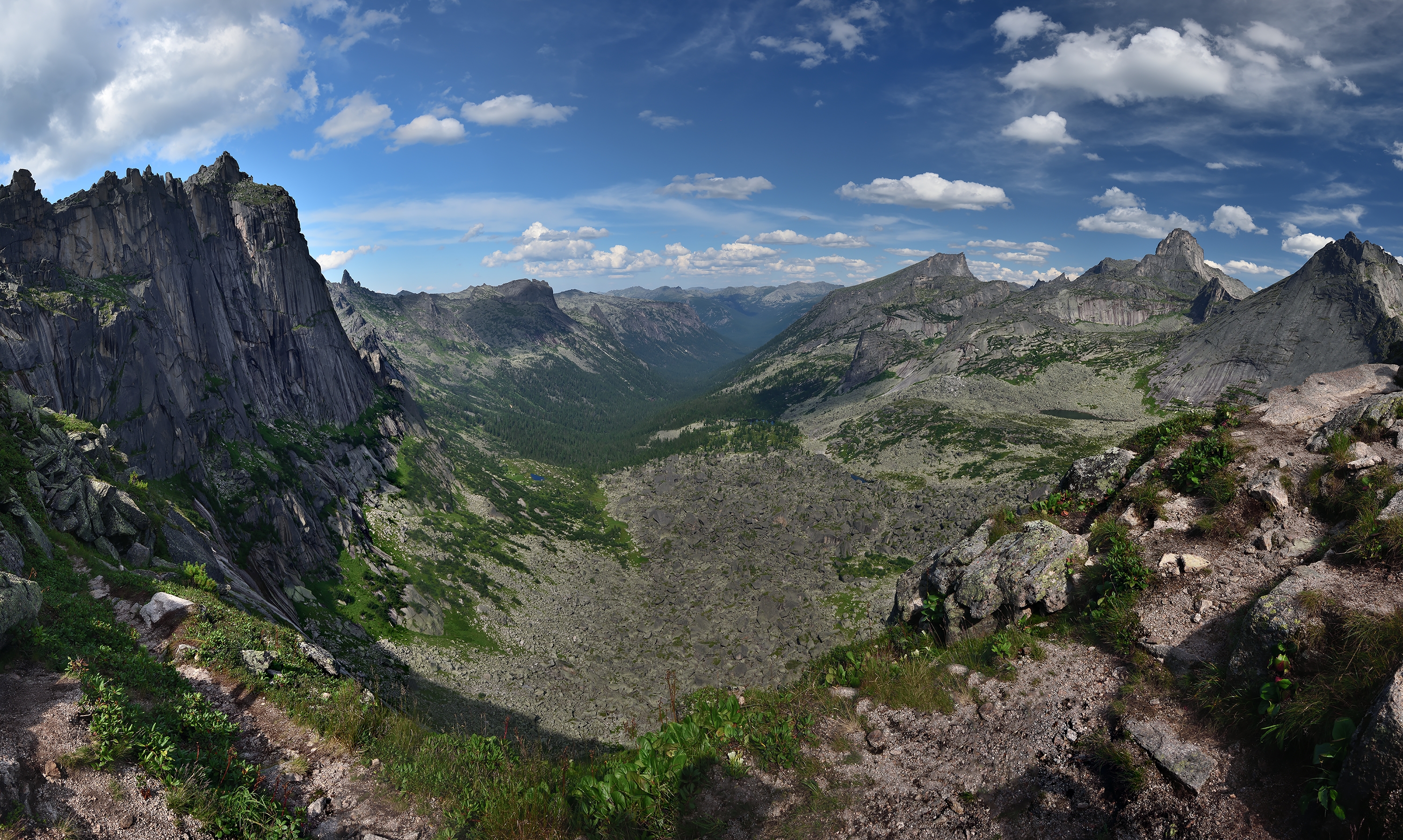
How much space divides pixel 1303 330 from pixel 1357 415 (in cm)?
18924

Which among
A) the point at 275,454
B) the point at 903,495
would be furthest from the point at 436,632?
the point at 903,495

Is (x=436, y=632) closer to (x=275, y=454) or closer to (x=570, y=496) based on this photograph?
(x=275, y=454)

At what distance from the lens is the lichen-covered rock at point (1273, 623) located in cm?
909

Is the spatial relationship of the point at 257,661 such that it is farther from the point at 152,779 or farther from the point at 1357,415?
the point at 1357,415

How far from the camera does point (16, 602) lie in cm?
1069

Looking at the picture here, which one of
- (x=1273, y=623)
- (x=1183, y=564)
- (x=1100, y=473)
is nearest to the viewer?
(x=1273, y=623)

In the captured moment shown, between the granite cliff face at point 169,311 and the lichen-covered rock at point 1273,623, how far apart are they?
210 feet

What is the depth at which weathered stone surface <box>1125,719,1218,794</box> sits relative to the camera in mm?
8062

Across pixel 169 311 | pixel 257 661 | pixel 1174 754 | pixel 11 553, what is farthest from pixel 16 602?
pixel 169 311

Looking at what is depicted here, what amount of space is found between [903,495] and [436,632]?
277 ft

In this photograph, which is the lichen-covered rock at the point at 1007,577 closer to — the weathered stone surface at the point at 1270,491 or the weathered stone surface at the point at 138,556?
the weathered stone surface at the point at 1270,491

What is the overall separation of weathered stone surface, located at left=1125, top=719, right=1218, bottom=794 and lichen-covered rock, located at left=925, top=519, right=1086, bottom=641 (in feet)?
16.5

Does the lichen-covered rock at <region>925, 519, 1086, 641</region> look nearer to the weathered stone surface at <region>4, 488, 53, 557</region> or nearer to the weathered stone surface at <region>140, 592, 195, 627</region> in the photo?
the weathered stone surface at <region>140, 592, 195, 627</region>

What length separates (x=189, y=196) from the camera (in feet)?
257
